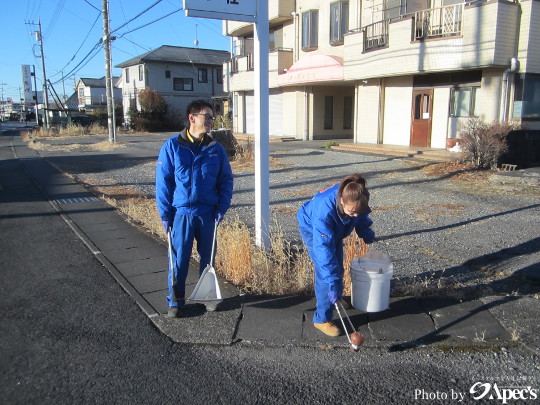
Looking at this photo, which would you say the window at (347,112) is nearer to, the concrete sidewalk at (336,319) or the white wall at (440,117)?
the white wall at (440,117)

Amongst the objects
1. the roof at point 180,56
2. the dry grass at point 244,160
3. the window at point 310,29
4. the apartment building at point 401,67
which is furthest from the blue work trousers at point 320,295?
the roof at point 180,56

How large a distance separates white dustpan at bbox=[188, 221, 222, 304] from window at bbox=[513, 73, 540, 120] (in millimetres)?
12603

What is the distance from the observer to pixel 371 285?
3.38 m

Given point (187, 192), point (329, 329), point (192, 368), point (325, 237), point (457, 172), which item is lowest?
point (192, 368)

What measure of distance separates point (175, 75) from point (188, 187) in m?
44.4

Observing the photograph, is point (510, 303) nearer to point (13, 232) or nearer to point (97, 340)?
point (97, 340)

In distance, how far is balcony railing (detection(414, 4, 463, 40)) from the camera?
13.7 m

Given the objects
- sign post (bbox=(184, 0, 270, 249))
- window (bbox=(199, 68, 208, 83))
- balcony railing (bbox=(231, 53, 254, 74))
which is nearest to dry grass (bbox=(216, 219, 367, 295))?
sign post (bbox=(184, 0, 270, 249))

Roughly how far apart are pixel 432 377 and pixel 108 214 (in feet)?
19.6

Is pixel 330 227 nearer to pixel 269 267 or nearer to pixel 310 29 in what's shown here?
pixel 269 267

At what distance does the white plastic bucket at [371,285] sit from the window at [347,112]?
69.2ft

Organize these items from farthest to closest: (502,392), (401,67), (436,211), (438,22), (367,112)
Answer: (367,112) < (401,67) < (438,22) < (436,211) < (502,392)

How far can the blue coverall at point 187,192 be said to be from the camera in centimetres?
350

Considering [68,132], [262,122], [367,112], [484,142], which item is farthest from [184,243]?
[68,132]
